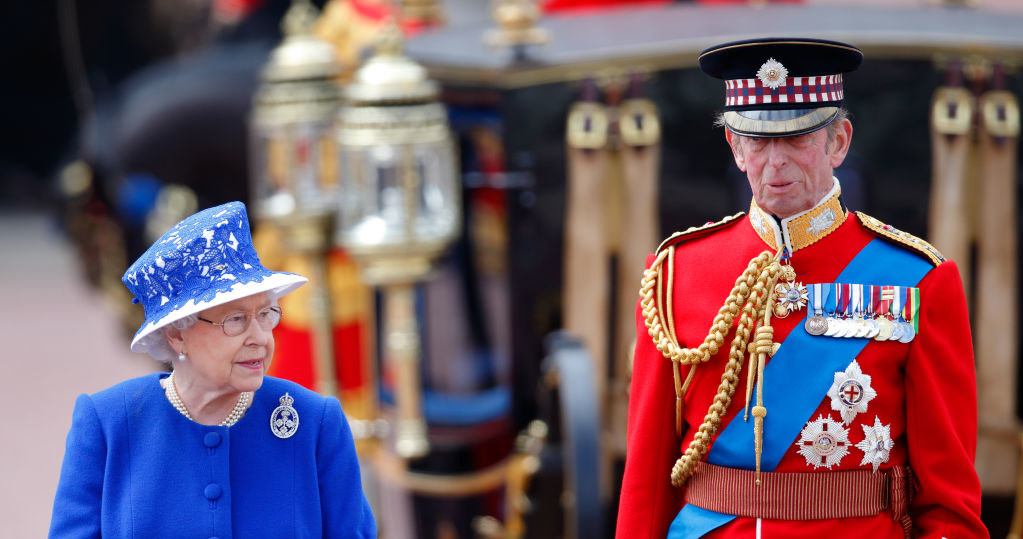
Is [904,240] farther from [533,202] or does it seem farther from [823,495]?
[533,202]

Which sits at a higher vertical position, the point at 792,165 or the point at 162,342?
the point at 792,165

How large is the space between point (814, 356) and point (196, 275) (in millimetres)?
871

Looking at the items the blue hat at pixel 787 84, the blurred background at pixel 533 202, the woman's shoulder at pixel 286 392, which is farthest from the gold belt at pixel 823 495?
the blurred background at pixel 533 202

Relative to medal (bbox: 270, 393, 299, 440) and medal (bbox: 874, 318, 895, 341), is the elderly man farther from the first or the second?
medal (bbox: 270, 393, 299, 440)

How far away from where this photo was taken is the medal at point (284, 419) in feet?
7.02

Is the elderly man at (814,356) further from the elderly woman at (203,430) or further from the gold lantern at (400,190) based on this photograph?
the gold lantern at (400,190)

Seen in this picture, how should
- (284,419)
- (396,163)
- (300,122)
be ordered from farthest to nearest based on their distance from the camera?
1. (300,122)
2. (396,163)
3. (284,419)

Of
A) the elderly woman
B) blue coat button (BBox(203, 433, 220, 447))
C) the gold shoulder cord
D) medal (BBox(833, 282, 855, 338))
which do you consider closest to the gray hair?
the elderly woman

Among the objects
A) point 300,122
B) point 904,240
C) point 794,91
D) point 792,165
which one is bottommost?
point 300,122

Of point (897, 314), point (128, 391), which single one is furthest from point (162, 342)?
point (897, 314)

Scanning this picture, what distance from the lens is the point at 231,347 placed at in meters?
2.07

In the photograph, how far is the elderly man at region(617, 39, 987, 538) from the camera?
7.01 feet

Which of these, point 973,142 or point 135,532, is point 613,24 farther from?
point 135,532

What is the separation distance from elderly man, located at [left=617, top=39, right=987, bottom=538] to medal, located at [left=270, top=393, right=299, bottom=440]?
1.77ft
